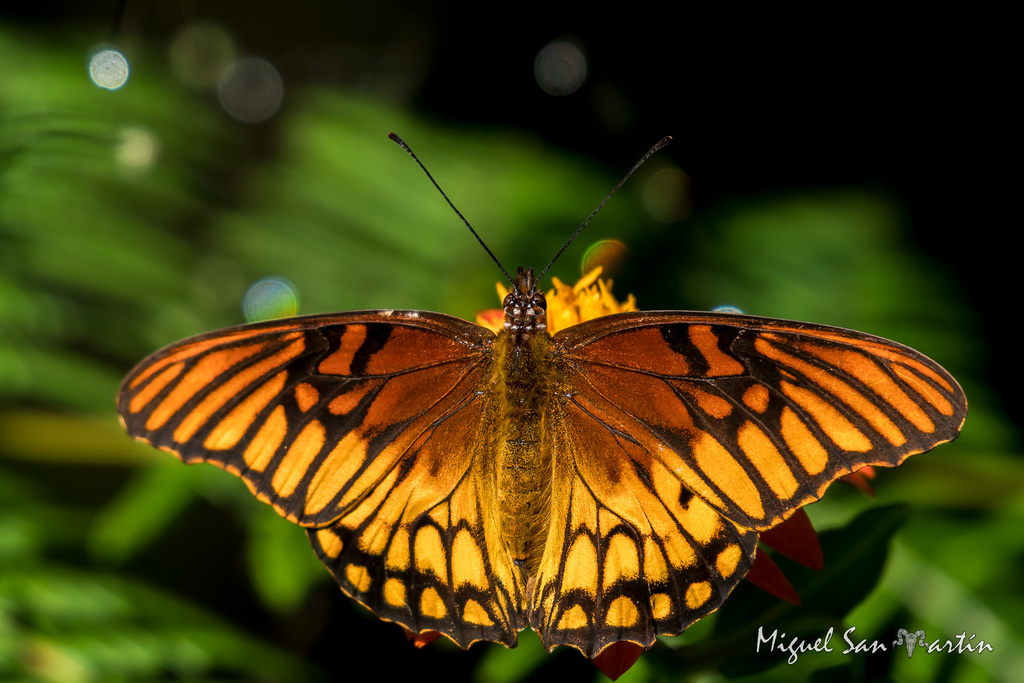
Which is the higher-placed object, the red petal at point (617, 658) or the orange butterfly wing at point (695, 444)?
the orange butterfly wing at point (695, 444)

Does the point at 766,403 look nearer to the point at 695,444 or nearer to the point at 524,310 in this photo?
the point at 695,444

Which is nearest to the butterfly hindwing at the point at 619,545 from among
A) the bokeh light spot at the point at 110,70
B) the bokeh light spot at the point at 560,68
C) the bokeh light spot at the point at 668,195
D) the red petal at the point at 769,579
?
the red petal at the point at 769,579

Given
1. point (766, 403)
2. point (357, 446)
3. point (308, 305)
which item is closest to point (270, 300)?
point (308, 305)

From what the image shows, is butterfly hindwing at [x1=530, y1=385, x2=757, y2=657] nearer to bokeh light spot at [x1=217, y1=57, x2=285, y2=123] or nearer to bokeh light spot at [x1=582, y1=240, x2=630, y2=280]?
bokeh light spot at [x1=582, y1=240, x2=630, y2=280]

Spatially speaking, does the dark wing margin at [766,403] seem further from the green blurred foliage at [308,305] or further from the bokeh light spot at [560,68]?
the bokeh light spot at [560,68]

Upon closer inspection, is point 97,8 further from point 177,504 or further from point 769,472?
point 769,472

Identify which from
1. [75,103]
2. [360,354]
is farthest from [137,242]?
[360,354]

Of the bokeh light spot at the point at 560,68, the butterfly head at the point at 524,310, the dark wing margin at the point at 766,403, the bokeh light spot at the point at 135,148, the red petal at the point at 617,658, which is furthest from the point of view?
the bokeh light spot at the point at 560,68

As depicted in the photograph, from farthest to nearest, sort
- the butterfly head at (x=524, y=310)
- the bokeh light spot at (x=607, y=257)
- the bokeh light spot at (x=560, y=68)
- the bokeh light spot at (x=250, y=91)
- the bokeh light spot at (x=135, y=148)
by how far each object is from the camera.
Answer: the bokeh light spot at (x=250, y=91) < the bokeh light spot at (x=560, y=68) < the bokeh light spot at (x=135, y=148) < the bokeh light spot at (x=607, y=257) < the butterfly head at (x=524, y=310)
